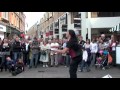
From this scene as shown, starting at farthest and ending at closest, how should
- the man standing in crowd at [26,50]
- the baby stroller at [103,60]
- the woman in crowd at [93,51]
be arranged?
the man standing in crowd at [26,50] < the woman in crowd at [93,51] < the baby stroller at [103,60]

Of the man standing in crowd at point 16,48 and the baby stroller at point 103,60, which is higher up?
the man standing in crowd at point 16,48

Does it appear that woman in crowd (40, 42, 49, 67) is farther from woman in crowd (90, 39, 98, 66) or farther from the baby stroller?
the baby stroller

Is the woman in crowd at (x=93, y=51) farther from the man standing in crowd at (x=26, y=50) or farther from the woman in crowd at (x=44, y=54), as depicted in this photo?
the man standing in crowd at (x=26, y=50)

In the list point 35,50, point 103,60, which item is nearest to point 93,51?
point 103,60

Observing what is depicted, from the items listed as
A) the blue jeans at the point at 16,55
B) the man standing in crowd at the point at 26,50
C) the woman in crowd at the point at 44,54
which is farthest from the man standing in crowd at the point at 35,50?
the blue jeans at the point at 16,55

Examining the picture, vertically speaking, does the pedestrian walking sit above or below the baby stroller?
Result: above

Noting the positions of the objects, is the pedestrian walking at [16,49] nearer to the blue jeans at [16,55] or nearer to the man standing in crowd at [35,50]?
the blue jeans at [16,55]

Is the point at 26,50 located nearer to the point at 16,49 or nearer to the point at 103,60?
the point at 16,49

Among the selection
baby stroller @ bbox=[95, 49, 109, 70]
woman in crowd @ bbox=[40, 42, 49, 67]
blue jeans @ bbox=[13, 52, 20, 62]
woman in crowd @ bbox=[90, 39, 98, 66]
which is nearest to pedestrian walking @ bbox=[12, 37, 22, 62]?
blue jeans @ bbox=[13, 52, 20, 62]

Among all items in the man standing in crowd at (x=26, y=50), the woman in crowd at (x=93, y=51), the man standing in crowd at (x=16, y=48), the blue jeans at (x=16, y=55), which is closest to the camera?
the blue jeans at (x=16, y=55)

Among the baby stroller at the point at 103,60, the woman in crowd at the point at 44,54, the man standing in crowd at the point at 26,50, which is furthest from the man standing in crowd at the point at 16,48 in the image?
the baby stroller at the point at 103,60

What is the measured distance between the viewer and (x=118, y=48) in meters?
→ 16.9

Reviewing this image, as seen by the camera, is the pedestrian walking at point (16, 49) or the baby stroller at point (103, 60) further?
the baby stroller at point (103, 60)
